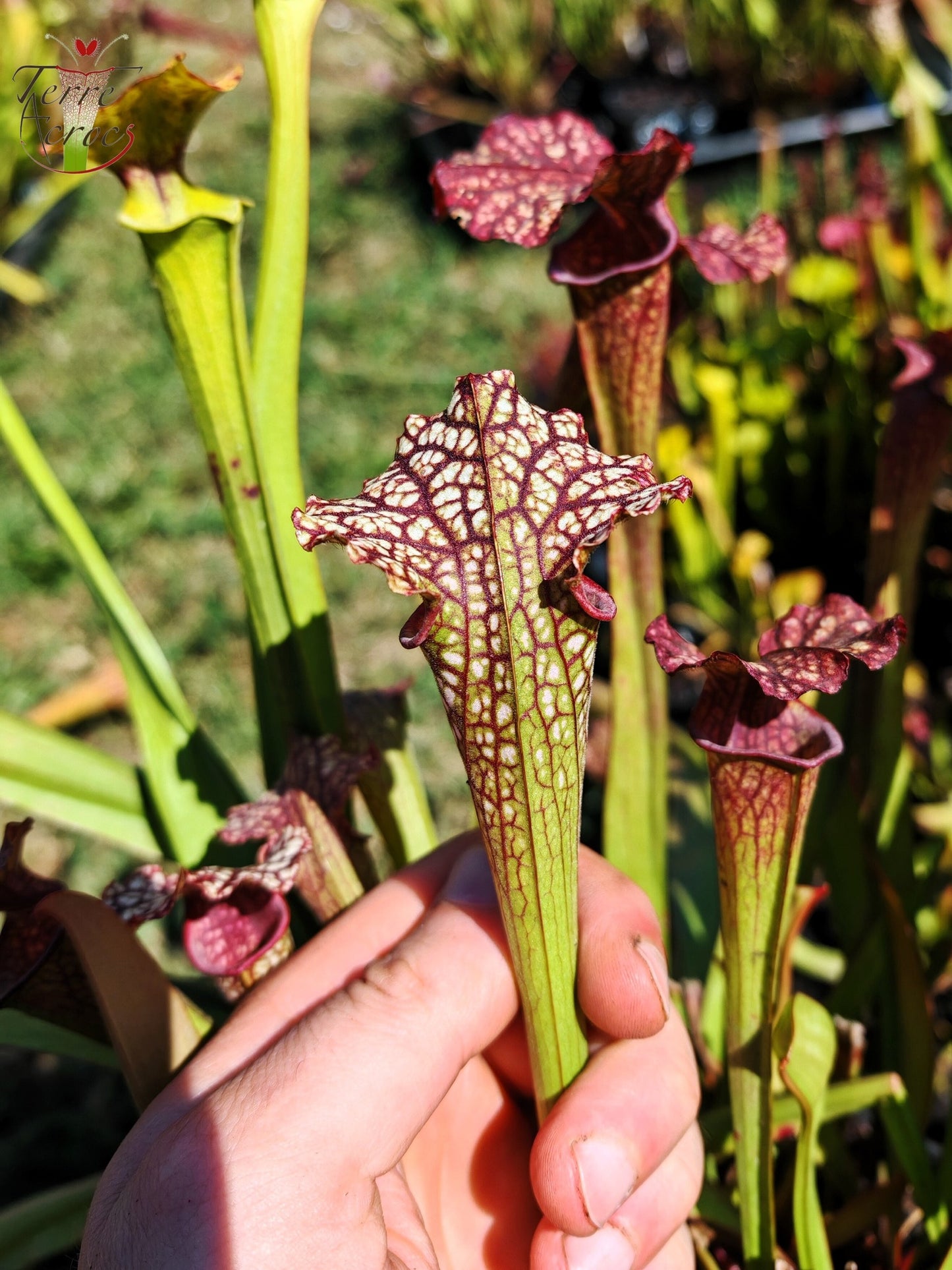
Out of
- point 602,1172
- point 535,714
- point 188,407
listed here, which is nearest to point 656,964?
point 602,1172

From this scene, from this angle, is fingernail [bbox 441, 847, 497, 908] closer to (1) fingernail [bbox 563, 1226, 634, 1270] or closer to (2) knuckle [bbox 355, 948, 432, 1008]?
(2) knuckle [bbox 355, 948, 432, 1008]

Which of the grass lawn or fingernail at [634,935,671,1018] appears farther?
the grass lawn

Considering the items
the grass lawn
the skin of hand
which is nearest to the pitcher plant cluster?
the skin of hand

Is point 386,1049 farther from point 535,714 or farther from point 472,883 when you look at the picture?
point 535,714

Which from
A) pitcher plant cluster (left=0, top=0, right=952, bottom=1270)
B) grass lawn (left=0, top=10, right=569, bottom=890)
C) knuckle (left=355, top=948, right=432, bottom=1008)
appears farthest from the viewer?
grass lawn (left=0, top=10, right=569, bottom=890)

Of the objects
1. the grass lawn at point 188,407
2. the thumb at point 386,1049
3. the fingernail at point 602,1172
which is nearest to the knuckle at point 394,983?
the thumb at point 386,1049
